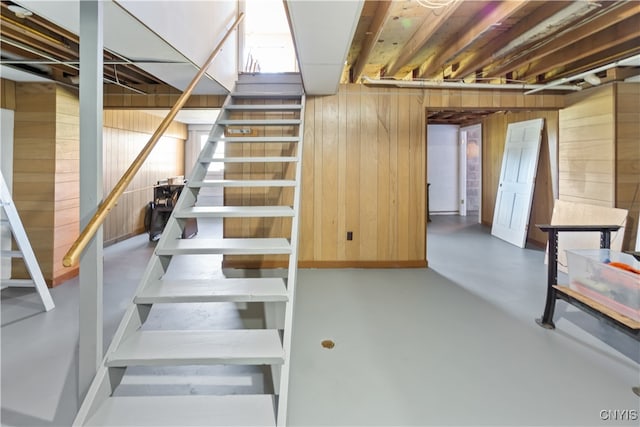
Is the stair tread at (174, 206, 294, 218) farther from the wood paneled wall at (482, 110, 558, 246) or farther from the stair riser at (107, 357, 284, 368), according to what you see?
the wood paneled wall at (482, 110, 558, 246)

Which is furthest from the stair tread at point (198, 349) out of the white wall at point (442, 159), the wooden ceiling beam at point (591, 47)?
the white wall at point (442, 159)

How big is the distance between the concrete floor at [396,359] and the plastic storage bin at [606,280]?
1.19 feet

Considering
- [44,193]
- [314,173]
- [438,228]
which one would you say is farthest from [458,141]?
[44,193]

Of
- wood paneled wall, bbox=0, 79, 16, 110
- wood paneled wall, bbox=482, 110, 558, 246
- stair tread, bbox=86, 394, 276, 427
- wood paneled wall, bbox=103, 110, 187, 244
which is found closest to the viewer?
stair tread, bbox=86, 394, 276, 427

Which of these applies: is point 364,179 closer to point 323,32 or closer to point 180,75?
point 323,32

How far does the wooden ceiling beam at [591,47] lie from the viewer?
2753 mm

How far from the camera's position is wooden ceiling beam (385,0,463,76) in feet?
7.80

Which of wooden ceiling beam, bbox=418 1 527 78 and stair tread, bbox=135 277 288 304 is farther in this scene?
wooden ceiling beam, bbox=418 1 527 78

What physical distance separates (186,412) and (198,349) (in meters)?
0.26

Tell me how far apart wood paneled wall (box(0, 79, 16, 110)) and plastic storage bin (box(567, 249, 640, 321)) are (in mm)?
5423

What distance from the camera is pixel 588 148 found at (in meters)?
3.99

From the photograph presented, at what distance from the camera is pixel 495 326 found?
2594mm

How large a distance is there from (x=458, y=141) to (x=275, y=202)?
639cm

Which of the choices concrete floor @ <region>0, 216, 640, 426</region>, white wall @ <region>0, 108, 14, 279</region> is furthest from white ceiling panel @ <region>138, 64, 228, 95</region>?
concrete floor @ <region>0, 216, 640, 426</region>
